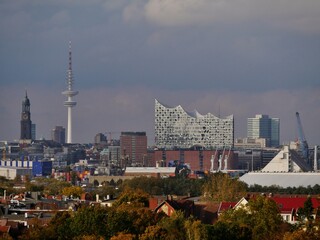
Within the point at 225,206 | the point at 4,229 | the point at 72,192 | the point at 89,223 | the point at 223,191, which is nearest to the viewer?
the point at 89,223

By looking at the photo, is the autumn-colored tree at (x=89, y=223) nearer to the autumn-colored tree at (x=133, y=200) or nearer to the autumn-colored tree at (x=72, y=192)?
the autumn-colored tree at (x=133, y=200)

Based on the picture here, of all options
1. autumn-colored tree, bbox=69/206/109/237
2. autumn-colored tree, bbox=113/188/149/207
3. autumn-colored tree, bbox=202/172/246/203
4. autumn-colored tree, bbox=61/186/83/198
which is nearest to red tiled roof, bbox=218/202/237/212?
autumn-colored tree, bbox=113/188/149/207

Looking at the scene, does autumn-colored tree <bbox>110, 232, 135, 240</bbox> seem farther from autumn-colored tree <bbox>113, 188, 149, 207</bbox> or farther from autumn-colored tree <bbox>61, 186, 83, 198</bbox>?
autumn-colored tree <bbox>61, 186, 83, 198</bbox>

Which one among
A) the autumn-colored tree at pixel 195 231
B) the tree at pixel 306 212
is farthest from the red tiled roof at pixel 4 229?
the tree at pixel 306 212

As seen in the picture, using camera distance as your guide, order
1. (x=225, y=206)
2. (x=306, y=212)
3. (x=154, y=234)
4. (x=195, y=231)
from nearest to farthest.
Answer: (x=154, y=234) < (x=195, y=231) < (x=306, y=212) < (x=225, y=206)

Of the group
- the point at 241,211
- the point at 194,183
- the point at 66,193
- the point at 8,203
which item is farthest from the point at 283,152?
the point at 241,211

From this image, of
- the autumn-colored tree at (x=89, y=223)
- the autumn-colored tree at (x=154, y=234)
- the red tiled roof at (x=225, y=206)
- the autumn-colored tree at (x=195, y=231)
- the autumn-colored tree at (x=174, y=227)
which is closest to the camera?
the autumn-colored tree at (x=154, y=234)

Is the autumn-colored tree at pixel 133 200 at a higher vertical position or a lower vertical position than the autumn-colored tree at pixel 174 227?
higher

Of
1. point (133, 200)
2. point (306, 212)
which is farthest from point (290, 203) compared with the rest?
point (306, 212)

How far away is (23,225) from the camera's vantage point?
207ft

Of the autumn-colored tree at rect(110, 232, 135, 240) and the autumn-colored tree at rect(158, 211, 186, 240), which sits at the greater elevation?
the autumn-colored tree at rect(158, 211, 186, 240)

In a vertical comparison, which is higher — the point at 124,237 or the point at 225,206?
the point at 225,206

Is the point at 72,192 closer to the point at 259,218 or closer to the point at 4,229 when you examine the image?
the point at 259,218

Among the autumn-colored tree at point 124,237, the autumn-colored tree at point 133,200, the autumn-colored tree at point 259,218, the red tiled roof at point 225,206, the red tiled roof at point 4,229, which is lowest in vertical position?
the autumn-colored tree at point 124,237
